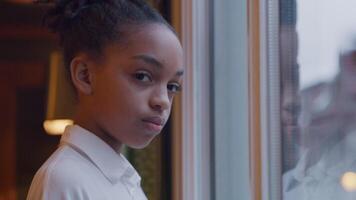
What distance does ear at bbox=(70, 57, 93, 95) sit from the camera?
89 centimetres

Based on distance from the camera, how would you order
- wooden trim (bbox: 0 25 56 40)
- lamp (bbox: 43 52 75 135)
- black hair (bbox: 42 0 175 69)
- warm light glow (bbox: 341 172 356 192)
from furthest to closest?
1. wooden trim (bbox: 0 25 56 40)
2. lamp (bbox: 43 52 75 135)
3. warm light glow (bbox: 341 172 356 192)
4. black hair (bbox: 42 0 175 69)

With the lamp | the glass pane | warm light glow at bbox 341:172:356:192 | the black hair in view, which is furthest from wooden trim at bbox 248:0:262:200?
the lamp

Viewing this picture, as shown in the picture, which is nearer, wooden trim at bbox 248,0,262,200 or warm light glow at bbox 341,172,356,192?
warm light glow at bbox 341,172,356,192

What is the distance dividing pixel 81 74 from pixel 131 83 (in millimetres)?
76

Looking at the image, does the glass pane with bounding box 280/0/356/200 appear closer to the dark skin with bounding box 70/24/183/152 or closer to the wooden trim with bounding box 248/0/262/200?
the wooden trim with bounding box 248/0/262/200

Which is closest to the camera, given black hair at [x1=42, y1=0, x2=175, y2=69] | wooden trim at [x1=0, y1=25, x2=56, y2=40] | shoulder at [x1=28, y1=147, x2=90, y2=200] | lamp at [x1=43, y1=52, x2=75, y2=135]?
shoulder at [x1=28, y1=147, x2=90, y2=200]

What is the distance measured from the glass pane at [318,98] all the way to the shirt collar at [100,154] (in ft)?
1.92

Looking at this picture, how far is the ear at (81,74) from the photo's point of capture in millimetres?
894

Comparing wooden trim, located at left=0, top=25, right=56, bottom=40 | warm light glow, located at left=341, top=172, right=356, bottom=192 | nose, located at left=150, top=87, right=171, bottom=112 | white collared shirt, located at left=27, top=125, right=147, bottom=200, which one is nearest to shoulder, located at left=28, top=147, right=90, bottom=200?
white collared shirt, located at left=27, top=125, right=147, bottom=200

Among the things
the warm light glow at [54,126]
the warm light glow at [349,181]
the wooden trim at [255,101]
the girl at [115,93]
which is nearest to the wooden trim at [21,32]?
the warm light glow at [54,126]

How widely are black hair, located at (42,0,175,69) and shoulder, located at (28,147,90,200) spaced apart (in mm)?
147

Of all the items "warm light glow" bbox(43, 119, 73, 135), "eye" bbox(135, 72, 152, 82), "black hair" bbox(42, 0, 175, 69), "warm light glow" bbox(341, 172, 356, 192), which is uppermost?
"black hair" bbox(42, 0, 175, 69)

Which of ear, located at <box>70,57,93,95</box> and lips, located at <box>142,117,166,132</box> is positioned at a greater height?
ear, located at <box>70,57,93,95</box>

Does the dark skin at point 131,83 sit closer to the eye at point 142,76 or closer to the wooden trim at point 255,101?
the eye at point 142,76
